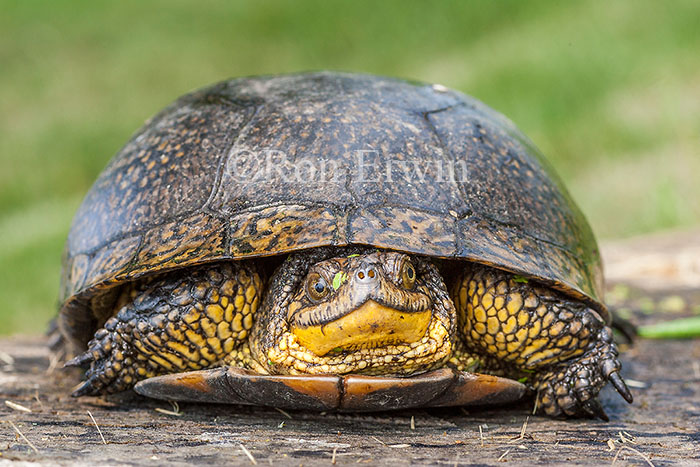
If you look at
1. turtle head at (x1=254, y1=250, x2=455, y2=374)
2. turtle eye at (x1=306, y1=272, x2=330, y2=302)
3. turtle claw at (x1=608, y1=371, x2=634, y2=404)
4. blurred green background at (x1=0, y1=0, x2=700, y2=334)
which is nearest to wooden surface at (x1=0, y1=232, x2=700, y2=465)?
turtle claw at (x1=608, y1=371, x2=634, y2=404)

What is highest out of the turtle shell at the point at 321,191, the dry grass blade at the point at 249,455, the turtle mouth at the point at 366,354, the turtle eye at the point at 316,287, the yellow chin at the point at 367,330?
the turtle shell at the point at 321,191

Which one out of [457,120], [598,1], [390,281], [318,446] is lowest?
[318,446]

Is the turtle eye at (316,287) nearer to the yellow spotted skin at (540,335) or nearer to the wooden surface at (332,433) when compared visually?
the wooden surface at (332,433)

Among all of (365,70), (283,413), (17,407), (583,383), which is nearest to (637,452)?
(583,383)

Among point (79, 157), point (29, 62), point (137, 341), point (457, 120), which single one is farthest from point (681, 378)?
point (29, 62)

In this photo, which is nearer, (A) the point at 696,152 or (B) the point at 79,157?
(A) the point at 696,152

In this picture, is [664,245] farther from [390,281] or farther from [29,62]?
[29,62]

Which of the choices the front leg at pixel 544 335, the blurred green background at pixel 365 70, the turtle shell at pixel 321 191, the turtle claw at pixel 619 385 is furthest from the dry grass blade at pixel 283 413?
the blurred green background at pixel 365 70

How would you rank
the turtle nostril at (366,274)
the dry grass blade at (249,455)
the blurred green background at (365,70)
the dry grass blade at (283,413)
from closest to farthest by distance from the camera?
the dry grass blade at (249,455)
the turtle nostril at (366,274)
the dry grass blade at (283,413)
the blurred green background at (365,70)
